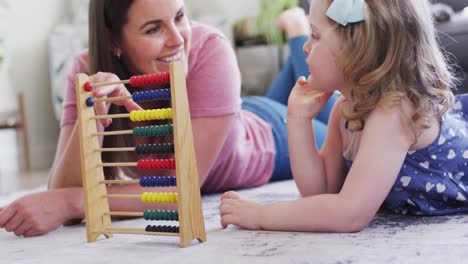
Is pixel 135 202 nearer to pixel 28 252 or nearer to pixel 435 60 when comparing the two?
pixel 28 252

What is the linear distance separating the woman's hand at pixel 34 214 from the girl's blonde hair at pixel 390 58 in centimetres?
61

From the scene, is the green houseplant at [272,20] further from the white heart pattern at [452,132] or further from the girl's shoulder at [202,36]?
the white heart pattern at [452,132]

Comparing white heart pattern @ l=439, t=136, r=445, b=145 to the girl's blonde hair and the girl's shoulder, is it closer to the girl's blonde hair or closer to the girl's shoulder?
the girl's blonde hair

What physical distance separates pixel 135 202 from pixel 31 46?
277cm

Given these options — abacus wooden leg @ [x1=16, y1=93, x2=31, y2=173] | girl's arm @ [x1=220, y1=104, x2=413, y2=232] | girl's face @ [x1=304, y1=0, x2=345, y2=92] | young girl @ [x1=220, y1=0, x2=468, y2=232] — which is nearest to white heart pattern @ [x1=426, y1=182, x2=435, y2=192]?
young girl @ [x1=220, y1=0, x2=468, y2=232]

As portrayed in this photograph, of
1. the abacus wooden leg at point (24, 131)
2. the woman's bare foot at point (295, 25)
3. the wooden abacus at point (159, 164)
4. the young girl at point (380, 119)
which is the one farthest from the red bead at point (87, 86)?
the abacus wooden leg at point (24, 131)

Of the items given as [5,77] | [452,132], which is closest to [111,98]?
[452,132]

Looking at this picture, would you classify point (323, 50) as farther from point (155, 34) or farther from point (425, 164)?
point (155, 34)

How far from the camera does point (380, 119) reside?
1.01 m

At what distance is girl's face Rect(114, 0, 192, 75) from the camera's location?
4.29 feet

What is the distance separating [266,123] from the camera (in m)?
1.96

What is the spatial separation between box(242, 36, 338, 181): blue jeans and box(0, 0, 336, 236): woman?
31 centimetres

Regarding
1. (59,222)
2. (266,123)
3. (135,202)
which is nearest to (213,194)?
(266,123)

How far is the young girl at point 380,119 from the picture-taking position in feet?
3.31
